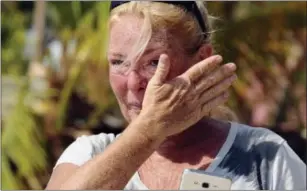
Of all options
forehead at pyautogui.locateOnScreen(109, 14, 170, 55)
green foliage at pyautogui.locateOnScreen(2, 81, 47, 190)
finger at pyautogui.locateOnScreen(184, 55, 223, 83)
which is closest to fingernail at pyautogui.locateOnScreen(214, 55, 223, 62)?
finger at pyautogui.locateOnScreen(184, 55, 223, 83)

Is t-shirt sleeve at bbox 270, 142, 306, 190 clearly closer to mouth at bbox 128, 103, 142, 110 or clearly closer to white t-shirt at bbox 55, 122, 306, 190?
white t-shirt at bbox 55, 122, 306, 190

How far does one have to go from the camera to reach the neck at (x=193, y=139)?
1346mm

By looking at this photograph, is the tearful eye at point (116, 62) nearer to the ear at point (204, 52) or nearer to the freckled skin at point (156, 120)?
the freckled skin at point (156, 120)

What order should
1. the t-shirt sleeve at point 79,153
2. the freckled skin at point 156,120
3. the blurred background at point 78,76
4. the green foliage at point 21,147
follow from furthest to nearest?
1. the blurred background at point 78,76
2. the green foliage at point 21,147
3. the t-shirt sleeve at point 79,153
4. the freckled skin at point 156,120

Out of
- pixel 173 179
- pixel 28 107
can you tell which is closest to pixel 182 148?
pixel 173 179

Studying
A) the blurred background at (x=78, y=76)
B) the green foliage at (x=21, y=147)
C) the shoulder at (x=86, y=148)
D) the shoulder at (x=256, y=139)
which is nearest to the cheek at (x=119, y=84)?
the shoulder at (x=86, y=148)

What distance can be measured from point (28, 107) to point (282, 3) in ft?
4.18

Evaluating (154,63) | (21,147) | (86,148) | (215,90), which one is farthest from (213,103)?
(21,147)

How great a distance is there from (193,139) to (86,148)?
213 millimetres

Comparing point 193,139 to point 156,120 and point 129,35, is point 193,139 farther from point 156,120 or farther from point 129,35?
point 129,35

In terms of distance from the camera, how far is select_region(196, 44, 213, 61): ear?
1325 mm

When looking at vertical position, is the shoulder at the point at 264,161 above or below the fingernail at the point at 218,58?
below

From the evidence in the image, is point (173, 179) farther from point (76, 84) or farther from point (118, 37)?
point (76, 84)

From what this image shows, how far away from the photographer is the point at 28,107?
2957 millimetres
